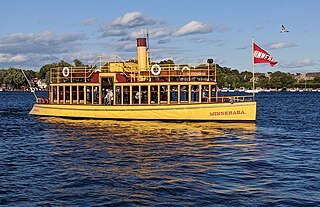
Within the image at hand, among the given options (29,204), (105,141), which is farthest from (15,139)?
(29,204)

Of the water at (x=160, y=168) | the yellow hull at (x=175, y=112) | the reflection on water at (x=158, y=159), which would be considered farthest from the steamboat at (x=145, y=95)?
the water at (x=160, y=168)

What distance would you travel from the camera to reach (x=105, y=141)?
27938 mm

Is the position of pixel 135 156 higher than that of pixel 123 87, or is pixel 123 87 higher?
pixel 123 87

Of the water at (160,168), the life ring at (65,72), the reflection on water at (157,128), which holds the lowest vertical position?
the water at (160,168)

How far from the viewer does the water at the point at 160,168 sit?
15.0 metres

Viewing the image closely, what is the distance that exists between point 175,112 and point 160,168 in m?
20.1

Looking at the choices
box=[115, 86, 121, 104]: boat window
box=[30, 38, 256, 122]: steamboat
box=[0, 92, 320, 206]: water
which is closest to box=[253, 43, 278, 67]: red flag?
box=[30, 38, 256, 122]: steamboat

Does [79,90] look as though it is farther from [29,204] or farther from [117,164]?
[29,204]

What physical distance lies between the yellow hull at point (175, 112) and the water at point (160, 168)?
476cm

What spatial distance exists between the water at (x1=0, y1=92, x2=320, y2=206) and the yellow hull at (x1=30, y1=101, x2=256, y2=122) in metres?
4.76

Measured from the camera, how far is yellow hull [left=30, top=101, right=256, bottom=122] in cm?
3816

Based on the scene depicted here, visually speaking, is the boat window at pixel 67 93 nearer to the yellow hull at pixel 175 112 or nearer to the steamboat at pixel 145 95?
the steamboat at pixel 145 95

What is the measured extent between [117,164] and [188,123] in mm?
18455

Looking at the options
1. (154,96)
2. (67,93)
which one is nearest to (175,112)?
(154,96)
